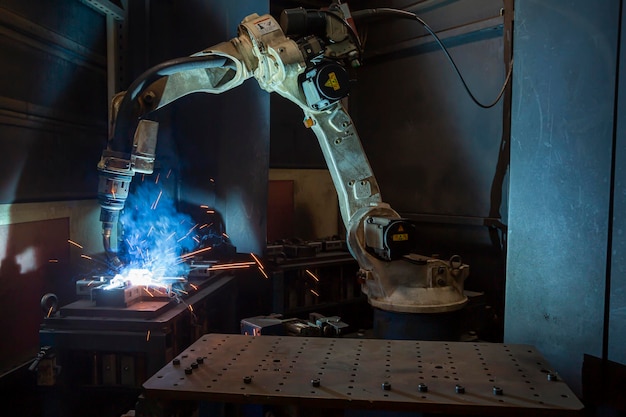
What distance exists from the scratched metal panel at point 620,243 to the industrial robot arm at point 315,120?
104cm

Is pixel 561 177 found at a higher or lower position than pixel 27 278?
higher

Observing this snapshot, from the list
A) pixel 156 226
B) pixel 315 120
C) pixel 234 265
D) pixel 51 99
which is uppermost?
pixel 51 99

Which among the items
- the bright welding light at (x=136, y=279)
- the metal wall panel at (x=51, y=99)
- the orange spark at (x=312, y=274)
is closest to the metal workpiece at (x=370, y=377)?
the bright welding light at (x=136, y=279)

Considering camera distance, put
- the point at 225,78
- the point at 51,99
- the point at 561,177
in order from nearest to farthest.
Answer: the point at 561,177 → the point at 225,78 → the point at 51,99

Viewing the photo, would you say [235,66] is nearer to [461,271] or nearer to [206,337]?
[206,337]

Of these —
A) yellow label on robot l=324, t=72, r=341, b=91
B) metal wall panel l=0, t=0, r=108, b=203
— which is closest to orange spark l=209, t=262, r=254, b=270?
metal wall panel l=0, t=0, r=108, b=203

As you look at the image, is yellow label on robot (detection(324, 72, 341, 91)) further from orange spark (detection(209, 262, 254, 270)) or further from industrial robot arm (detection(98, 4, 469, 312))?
orange spark (detection(209, 262, 254, 270))

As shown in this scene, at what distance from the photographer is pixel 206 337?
188 cm

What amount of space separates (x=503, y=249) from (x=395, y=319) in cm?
145

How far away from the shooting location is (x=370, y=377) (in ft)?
4.83

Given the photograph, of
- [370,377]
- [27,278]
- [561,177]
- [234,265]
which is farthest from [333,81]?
[27,278]

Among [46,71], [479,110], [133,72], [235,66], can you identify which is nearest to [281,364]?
[235,66]

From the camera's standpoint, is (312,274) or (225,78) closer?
(225,78)

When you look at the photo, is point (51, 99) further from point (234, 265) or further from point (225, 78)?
point (234, 265)
